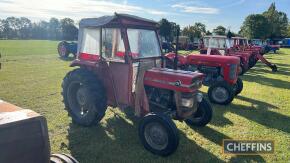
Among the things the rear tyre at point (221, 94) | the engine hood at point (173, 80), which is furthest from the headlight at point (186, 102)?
the rear tyre at point (221, 94)

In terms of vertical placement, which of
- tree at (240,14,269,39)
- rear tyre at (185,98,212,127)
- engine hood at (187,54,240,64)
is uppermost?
tree at (240,14,269,39)

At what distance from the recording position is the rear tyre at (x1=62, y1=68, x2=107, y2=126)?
4.81m

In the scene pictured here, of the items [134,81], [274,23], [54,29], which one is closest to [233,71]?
[134,81]

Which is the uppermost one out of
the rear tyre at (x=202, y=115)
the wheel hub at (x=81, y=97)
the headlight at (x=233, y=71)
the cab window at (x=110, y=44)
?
the cab window at (x=110, y=44)

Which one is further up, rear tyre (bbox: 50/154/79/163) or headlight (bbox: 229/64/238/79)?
headlight (bbox: 229/64/238/79)

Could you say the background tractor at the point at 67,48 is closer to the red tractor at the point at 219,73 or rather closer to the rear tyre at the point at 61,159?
the red tractor at the point at 219,73

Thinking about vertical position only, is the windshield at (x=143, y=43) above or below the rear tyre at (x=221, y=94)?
above

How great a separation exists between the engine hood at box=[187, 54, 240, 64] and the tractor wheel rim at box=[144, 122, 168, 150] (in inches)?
189

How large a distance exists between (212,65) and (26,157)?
725 centimetres

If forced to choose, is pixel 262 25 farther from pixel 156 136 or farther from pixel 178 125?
pixel 156 136

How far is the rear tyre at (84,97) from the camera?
481 cm

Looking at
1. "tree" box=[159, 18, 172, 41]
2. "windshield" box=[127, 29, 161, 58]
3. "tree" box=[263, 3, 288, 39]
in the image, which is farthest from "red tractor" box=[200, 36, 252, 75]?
"tree" box=[263, 3, 288, 39]

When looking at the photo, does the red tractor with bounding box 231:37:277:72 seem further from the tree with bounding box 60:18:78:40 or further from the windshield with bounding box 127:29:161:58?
the tree with bounding box 60:18:78:40

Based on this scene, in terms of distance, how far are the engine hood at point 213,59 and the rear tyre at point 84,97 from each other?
4.68m
